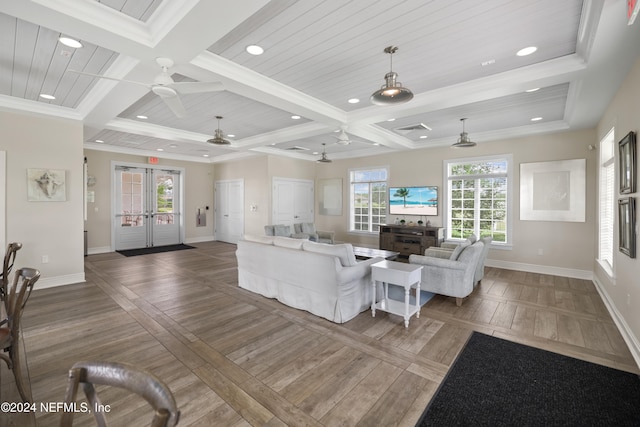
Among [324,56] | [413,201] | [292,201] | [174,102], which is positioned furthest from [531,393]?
[292,201]

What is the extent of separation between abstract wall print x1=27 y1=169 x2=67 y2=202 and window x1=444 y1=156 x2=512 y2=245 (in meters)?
7.77

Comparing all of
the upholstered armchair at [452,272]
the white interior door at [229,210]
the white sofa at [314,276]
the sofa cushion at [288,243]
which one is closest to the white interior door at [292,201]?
the white interior door at [229,210]

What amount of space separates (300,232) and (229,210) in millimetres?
3150

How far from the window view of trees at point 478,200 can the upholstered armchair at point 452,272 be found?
255cm

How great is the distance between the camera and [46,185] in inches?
189

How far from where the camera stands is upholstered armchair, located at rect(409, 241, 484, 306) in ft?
13.2

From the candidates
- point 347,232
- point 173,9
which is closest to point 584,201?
point 347,232

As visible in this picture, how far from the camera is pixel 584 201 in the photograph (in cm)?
541

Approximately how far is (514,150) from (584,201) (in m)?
1.56

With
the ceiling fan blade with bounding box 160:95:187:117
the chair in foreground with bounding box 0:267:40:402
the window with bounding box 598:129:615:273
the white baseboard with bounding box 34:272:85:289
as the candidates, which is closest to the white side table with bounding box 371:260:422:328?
the ceiling fan blade with bounding box 160:95:187:117

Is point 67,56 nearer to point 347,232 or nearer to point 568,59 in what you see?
point 568,59

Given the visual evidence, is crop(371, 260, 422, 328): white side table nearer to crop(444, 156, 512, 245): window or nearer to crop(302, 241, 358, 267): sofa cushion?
crop(302, 241, 358, 267): sofa cushion

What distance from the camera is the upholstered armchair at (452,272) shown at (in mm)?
4016

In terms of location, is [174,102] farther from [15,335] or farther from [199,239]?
[199,239]
